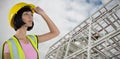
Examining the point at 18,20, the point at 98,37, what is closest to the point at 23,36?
the point at 18,20

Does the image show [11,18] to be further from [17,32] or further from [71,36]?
[71,36]

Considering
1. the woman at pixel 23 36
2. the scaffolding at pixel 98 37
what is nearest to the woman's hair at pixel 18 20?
the woman at pixel 23 36

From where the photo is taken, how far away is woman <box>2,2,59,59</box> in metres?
0.95

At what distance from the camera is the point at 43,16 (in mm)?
1175

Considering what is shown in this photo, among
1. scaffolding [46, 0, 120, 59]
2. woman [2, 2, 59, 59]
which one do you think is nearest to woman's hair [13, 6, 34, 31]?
woman [2, 2, 59, 59]

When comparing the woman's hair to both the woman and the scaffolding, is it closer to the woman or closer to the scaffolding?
the woman

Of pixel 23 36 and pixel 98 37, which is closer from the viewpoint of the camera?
pixel 23 36

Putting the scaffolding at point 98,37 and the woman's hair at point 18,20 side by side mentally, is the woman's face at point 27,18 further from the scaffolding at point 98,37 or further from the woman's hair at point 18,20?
the scaffolding at point 98,37

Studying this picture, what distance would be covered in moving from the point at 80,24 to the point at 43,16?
11361 millimetres

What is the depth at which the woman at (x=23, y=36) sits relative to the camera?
0.95 m

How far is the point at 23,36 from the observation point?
111 centimetres

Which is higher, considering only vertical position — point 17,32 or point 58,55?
point 58,55

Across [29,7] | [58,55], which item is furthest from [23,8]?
[58,55]

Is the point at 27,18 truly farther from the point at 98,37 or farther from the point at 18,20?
the point at 98,37
